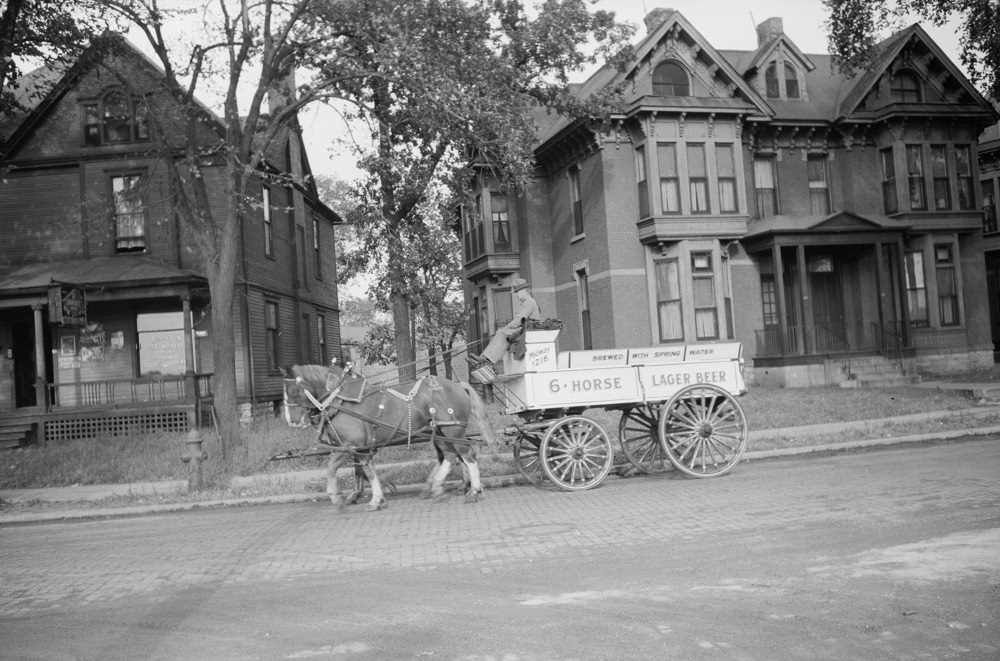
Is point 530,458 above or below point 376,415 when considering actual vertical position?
below

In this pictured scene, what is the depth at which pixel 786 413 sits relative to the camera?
61.1 feet

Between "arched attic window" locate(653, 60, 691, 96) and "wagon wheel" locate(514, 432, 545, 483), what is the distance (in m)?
16.9

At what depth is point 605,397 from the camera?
36.8ft

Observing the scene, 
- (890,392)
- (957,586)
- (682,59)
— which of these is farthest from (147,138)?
(957,586)

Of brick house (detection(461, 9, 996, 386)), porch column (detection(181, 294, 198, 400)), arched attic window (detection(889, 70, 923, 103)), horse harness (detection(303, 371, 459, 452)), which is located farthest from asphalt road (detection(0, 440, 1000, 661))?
arched attic window (detection(889, 70, 923, 103))

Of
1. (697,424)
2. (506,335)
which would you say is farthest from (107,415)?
(697,424)

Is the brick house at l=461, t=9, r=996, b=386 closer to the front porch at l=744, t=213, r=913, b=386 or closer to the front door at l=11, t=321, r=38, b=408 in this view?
the front porch at l=744, t=213, r=913, b=386

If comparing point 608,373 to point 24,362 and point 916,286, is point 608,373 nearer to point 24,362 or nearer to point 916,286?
point 916,286

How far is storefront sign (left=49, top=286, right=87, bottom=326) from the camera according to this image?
21.4m

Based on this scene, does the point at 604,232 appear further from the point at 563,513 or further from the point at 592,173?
the point at 563,513

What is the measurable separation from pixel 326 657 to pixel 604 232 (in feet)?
70.4

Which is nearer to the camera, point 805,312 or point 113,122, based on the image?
point 113,122

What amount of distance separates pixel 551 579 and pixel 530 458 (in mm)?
5930

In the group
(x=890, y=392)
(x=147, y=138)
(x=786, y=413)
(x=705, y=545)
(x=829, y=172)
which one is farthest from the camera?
(x=829, y=172)
